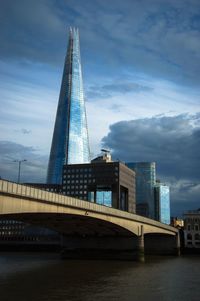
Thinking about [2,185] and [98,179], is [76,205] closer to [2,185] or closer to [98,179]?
[2,185]

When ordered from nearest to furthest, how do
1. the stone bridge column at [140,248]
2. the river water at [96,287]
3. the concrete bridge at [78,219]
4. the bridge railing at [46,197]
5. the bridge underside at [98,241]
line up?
the river water at [96,287] → the bridge railing at [46,197] → the concrete bridge at [78,219] → the stone bridge column at [140,248] → the bridge underside at [98,241]

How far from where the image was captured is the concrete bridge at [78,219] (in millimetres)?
46688

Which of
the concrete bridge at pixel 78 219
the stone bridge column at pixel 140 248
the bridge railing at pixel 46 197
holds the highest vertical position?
the bridge railing at pixel 46 197

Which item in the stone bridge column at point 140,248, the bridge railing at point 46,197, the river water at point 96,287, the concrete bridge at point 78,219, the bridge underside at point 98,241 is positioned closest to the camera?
the river water at point 96,287

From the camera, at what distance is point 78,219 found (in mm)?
70062

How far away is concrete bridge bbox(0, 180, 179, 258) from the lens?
46688mm

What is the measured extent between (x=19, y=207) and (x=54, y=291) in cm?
1142

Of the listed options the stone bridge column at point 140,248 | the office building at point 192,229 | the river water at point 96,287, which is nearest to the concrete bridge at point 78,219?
the stone bridge column at point 140,248

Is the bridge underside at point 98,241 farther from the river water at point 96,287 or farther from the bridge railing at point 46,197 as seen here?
the river water at point 96,287

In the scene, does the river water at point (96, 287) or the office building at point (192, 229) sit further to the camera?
the office building at point (192, 229)

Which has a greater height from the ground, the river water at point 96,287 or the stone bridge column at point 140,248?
the stone bridge column at point 140,248

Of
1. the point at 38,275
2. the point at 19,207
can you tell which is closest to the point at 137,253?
the point at 38,275

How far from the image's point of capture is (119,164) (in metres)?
191

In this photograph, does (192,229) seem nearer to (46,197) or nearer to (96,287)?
(46,197)
